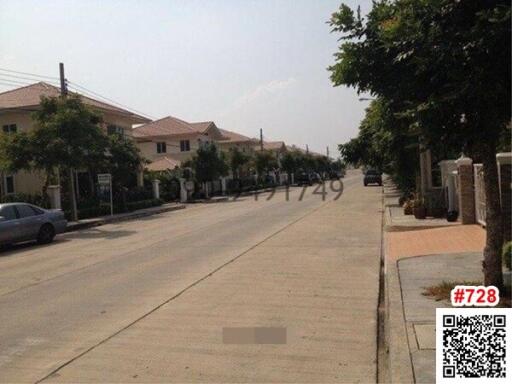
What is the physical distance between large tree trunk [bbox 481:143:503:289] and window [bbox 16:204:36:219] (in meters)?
14.7

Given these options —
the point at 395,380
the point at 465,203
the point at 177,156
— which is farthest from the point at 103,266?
the point at 177,156

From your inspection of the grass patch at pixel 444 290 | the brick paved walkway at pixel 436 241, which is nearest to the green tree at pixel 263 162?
the brick paved walkway at pixel 436 241

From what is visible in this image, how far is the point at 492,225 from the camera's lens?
22.9ft

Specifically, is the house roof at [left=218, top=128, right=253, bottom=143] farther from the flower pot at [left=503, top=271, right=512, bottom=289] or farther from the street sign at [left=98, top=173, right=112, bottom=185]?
the flower pot at [left=503, top=271, right=512, bottom=289]

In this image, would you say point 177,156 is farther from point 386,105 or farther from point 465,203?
point 386,105

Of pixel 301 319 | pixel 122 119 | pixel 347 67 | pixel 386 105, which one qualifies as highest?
pixel 122 119

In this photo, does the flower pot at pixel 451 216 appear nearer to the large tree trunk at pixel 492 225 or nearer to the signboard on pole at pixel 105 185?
the large tree trunk at pixel 492 225

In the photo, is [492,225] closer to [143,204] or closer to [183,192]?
[143,204]

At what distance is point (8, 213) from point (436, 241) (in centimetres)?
1223

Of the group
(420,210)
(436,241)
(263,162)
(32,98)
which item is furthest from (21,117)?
(263,162)

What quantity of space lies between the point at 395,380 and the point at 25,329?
467 centimetres

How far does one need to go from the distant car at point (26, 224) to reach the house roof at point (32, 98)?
15.5m

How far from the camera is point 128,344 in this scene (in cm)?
631

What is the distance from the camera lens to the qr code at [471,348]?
4.30 metres
